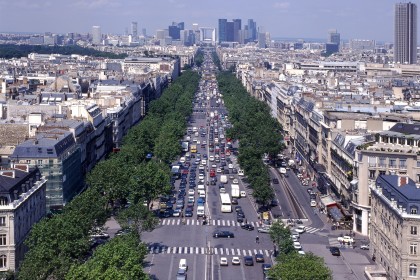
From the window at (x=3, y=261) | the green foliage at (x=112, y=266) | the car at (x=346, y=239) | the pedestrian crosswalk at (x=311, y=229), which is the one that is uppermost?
the green foliage at (x=112, y=266)

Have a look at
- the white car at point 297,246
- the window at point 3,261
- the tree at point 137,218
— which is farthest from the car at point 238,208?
the window at point 3,261

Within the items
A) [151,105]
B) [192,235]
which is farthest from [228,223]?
[151,105]

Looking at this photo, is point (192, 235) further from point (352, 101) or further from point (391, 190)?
point (352, 101)

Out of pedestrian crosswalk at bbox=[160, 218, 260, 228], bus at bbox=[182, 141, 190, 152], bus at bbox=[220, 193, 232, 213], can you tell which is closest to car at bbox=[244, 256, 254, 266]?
pedestrian crosswalk at bbox=[160, 218, 260, 228]

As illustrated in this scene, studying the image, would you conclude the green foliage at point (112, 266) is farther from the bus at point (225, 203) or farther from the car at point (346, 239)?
the bus at point (225, 203)

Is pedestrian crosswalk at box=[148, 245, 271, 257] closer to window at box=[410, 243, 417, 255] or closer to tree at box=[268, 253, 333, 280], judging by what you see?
window at box=[410, 243, 417, 255]

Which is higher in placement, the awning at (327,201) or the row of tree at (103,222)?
the row of tree at (103,222)
